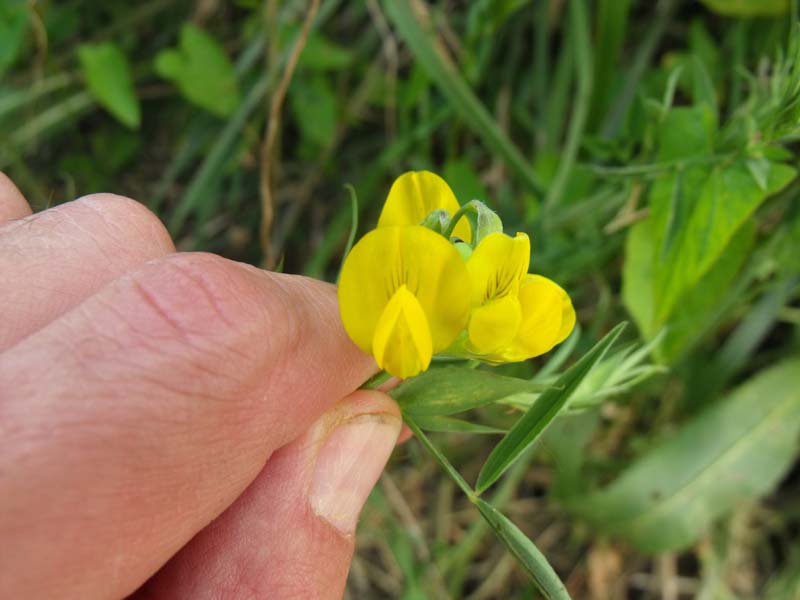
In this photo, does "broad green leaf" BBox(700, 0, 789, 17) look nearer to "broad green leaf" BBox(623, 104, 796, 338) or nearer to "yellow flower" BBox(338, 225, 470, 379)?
"broad green leaf" BBox(623, 104, 796, 338)

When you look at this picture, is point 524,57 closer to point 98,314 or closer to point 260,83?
point 260,83

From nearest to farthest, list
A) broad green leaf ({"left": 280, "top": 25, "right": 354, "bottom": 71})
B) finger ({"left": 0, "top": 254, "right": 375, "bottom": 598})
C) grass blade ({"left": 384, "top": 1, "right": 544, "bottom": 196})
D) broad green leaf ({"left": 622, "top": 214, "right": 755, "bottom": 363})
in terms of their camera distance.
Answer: finger ({"left": 0, "top": 254, "right": 375, "bottom": 598}) < broad green leaf ({"left": 622, "top": 214, "right": 755, "bottom": 363}) < grass blade ({"left": 384, "top": 1, "right": 544, "bottom": 196}) < broad green leaf ({"left": 280, "top": 25, "right": 354, "bottom": 71})

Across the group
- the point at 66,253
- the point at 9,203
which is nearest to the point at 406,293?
the point at 66,253

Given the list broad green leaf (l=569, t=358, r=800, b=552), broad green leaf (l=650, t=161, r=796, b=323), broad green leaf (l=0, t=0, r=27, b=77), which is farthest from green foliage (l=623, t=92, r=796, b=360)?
broad green leaf (l=0, t=0, r=27, b=77)

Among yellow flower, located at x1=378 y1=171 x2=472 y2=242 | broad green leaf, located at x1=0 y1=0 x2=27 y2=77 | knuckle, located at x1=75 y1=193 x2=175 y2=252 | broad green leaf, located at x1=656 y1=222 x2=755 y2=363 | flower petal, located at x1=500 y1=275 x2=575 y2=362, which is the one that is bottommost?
broad green leaf, located at x1=656 y1=222 x2=755 y2=363

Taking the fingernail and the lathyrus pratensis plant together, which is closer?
the lathyrus pratensis plant

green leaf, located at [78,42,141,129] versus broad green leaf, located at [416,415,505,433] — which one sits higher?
green leaf, located at [78,42,141,129]

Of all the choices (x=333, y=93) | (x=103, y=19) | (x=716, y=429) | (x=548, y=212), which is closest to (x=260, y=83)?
(x=333, y=93)
